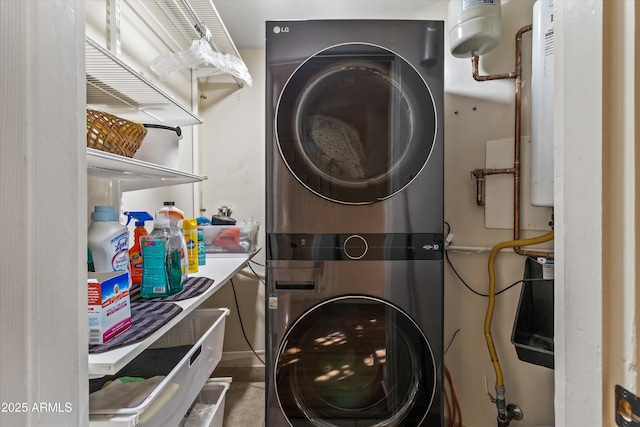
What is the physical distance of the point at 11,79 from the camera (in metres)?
0.33

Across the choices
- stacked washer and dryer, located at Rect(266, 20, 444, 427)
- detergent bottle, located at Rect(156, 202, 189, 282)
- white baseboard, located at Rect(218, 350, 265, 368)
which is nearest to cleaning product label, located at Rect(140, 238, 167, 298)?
detergent bottle, located at Rect(156, 202, 189, 282)

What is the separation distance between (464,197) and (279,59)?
108cm

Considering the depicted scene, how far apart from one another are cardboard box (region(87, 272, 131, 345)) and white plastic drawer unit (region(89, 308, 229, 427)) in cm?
18

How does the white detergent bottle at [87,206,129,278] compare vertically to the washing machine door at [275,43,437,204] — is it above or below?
below

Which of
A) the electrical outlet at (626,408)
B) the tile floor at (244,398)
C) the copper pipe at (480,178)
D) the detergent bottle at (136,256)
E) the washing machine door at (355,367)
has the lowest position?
the tile floor at (244,398)

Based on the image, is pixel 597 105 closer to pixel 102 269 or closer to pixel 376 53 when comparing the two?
pixel 376 53

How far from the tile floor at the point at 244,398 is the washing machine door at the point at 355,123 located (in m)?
1.26

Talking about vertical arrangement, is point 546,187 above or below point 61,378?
above

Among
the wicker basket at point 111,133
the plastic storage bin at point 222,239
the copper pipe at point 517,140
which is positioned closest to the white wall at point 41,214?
the wicker basket at point 111,133

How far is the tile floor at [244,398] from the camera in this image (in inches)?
54.6

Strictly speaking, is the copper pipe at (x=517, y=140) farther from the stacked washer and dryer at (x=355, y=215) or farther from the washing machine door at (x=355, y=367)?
the washing machine door at (x=355, y=367)

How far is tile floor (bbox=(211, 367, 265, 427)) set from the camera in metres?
1.39

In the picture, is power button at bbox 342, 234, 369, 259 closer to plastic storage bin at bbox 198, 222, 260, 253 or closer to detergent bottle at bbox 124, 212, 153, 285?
plastic storage bin at bbox 198, 222, 260, 253

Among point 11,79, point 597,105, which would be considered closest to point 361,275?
point 597,105
